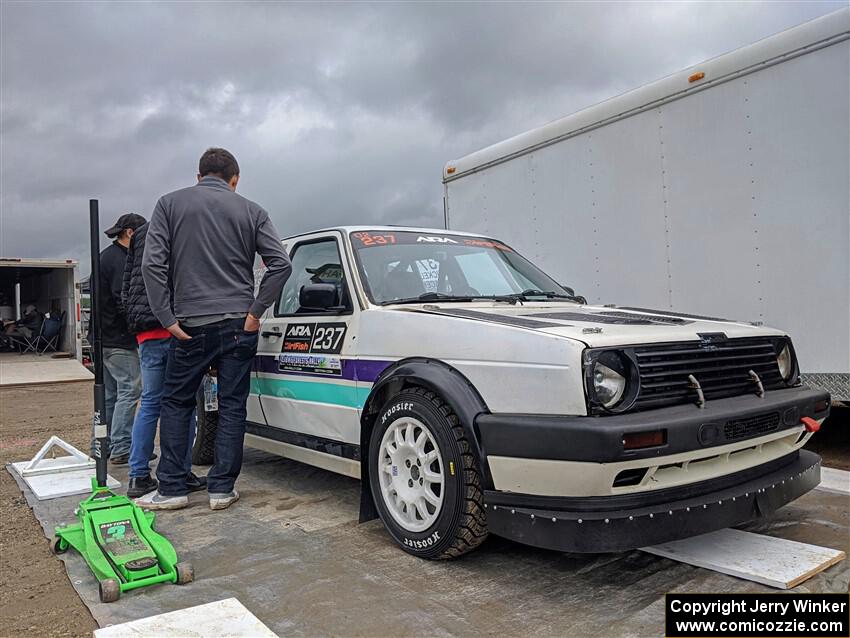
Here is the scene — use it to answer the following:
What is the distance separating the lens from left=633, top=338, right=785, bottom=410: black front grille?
9.01ft

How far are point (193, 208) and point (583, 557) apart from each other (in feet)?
9.60

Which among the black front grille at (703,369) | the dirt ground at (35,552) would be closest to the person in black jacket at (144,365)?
the dirt ground at (35,552)

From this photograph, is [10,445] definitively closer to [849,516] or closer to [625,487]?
[625,487]

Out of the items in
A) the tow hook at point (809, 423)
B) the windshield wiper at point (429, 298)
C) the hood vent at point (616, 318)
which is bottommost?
the tow hook at point (809, 423)

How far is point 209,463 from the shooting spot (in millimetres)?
5344

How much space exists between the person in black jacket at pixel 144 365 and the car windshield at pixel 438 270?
1.53 metres

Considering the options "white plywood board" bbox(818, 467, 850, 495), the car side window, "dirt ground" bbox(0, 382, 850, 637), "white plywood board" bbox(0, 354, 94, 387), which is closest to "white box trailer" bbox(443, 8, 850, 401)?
"white plywood board" bbox(818, 467, 850, 495)

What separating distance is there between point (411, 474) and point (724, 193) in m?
3.37

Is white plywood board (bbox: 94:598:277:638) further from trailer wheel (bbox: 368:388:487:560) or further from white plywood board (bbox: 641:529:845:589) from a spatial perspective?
white plywood board (bbox: 641:529:845:589)

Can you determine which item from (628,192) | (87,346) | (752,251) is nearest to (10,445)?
(628,192)

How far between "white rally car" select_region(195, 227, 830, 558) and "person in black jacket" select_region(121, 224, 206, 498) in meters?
1.12

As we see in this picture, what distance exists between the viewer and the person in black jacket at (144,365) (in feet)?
14.5

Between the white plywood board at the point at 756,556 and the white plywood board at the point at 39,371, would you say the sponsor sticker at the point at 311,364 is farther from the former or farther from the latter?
the white plywood board at the point at 39,371

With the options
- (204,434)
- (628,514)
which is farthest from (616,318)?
(204,434)
